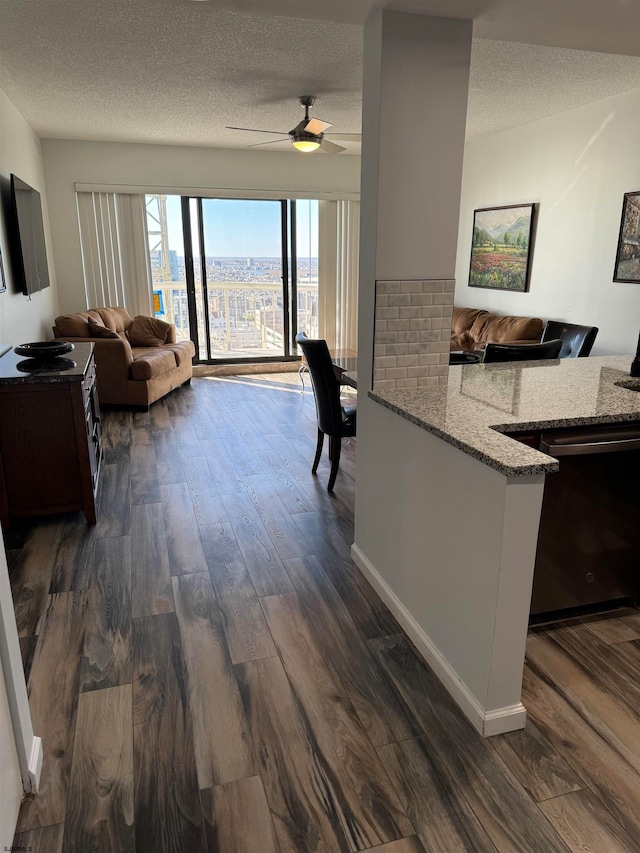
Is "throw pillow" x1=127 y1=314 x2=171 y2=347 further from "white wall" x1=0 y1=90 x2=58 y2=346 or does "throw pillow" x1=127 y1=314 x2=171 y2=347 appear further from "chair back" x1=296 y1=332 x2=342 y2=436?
"chair back" x1=296 y1=332 x2=342 y2=436

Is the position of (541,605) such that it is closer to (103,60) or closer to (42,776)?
(42,776)

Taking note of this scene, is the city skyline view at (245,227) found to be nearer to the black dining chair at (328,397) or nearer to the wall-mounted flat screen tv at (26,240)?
the wall-mounted flat screen tv at (26,240)

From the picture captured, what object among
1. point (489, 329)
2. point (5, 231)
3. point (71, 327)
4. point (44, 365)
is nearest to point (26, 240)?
point (5, 231)

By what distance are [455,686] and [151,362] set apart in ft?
14.0

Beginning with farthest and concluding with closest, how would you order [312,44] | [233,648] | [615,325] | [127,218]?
[127,218], [615,325], [312,44], [233,648]

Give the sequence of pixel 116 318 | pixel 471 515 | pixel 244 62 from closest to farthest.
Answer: pixel 471 515
pixel 244 62
pixel 116 318

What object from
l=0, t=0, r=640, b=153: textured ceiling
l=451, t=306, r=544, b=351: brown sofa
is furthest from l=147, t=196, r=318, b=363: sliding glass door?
l=451, t=306, r=544, b=351: brown sofa

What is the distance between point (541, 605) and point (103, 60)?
4.07 m

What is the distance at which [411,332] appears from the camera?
2434 mm

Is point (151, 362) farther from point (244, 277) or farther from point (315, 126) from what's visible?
point (315, 126)

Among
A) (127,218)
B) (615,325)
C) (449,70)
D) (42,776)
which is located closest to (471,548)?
(42,776)

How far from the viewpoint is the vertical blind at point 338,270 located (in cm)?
737

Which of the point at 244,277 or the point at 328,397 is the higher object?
the point at 244,277

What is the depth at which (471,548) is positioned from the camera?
5.93ft
